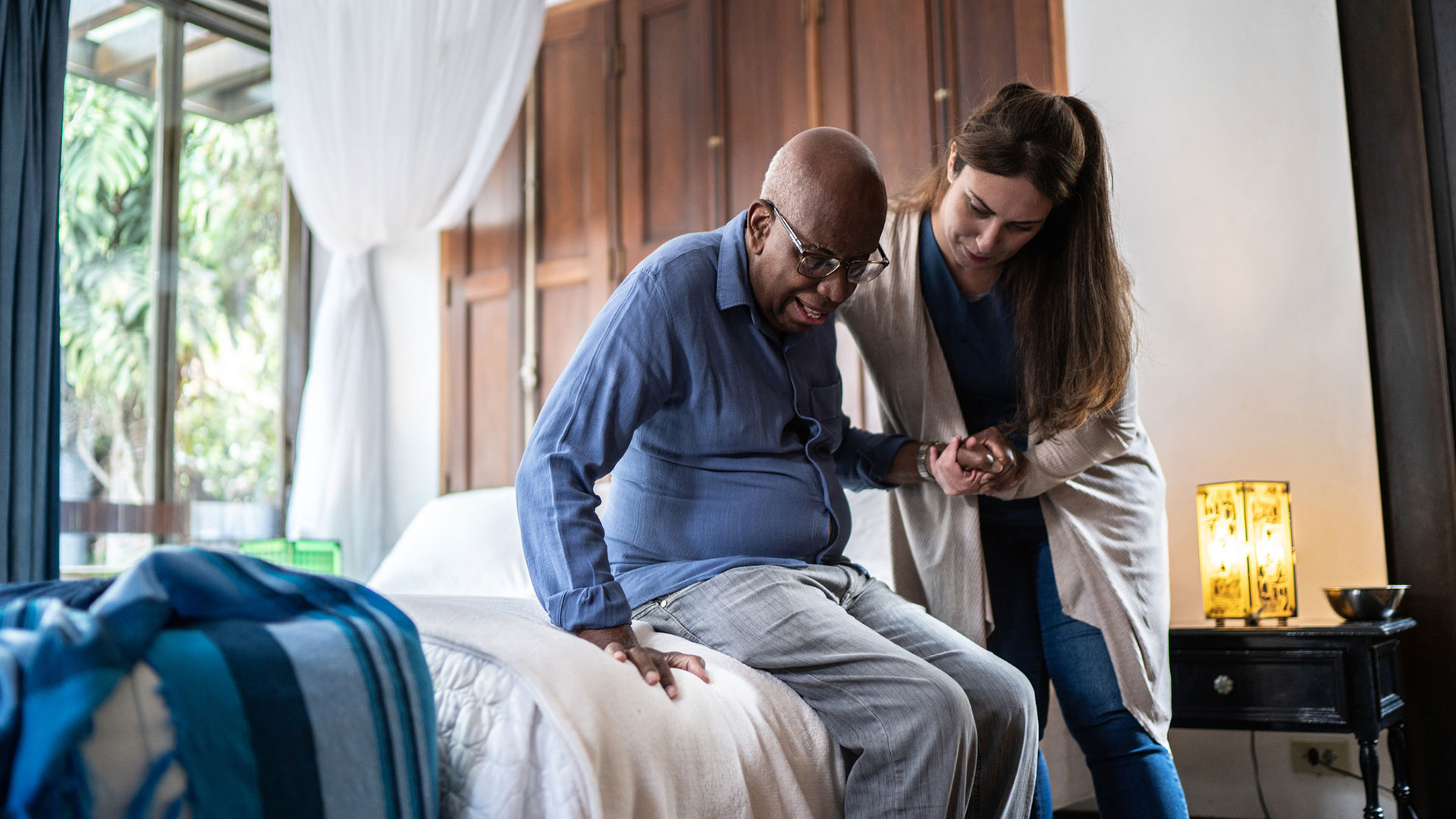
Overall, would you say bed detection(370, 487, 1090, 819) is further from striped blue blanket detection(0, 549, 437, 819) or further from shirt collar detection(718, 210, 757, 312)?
shirt collar detection(718, 210, 757, 312)

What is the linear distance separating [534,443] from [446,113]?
2202 millimetres

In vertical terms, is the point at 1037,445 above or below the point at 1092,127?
below

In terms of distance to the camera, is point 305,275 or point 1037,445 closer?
point 1037,445

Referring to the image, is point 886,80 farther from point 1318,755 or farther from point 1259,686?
point 1318,755

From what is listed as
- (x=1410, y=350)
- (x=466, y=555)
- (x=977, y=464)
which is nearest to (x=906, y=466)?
(x=977, y=464)

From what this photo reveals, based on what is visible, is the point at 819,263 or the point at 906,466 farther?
the point at 906,466

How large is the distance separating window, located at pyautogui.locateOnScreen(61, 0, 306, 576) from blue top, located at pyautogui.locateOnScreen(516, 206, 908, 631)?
242 cm

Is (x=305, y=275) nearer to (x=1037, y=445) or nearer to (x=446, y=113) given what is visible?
(x=446, y=113)

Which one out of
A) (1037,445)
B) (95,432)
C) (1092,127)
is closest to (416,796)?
(1037,445)

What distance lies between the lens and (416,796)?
36.9 inches

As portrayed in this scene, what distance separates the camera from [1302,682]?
80.6 inches

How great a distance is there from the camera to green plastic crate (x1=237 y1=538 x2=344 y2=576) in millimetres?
3119

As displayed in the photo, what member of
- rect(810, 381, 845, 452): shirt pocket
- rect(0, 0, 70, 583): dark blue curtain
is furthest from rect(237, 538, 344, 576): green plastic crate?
rect(810, 381, 845, 452): shirt pocket

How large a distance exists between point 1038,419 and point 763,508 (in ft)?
1.80
